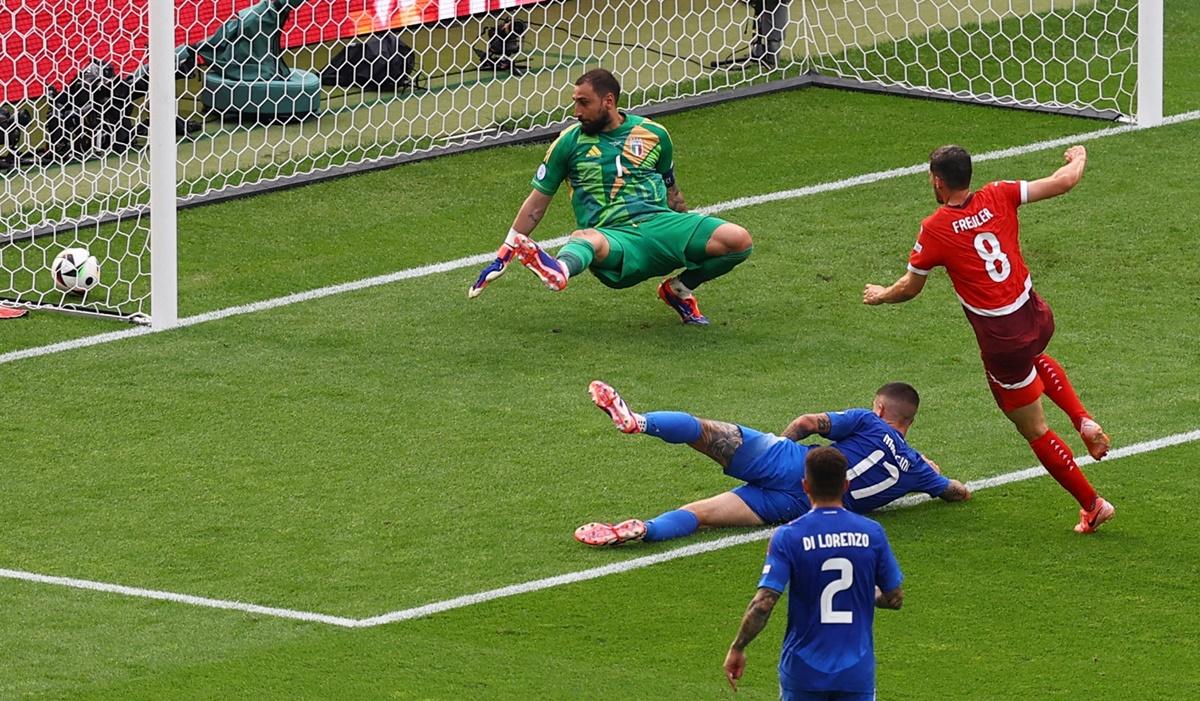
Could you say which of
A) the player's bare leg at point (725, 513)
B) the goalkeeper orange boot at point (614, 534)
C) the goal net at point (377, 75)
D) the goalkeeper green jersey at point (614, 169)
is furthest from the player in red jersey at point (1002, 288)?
the goal net at point (377, 75)

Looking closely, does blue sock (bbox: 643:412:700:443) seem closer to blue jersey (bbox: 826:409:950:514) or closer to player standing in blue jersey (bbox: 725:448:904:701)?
blue jersey (bbox: 826:409:950:514)

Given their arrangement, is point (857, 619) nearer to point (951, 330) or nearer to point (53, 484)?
point (53, 484)

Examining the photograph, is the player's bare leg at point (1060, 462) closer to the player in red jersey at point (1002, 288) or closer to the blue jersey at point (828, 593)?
the player in red jersey at point (1002, 288)

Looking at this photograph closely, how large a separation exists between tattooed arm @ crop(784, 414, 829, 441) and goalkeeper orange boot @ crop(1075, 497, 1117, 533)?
1.15m

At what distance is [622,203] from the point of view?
1192 centimetres

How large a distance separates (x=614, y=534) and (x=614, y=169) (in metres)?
3.28

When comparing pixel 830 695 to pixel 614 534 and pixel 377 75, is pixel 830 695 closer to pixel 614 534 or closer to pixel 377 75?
pixel 614 534

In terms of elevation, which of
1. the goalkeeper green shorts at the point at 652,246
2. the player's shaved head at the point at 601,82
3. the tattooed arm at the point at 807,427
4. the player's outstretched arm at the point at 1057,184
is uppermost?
the player's outstretched arm at the point at 1057,184

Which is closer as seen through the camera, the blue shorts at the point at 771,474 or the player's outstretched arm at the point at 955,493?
the blue shorts at the point at 771,474

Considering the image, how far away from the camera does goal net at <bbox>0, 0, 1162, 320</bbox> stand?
1361 cm

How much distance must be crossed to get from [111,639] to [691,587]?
2.21 meters

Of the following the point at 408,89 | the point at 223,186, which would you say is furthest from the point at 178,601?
the point at 408,89

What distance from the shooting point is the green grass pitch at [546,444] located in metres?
8.09

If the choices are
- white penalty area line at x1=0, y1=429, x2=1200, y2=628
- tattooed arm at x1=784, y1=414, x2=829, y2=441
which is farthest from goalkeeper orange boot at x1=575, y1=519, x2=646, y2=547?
tattooed arm at x1=784, y1=414, x2=829, y2=441
